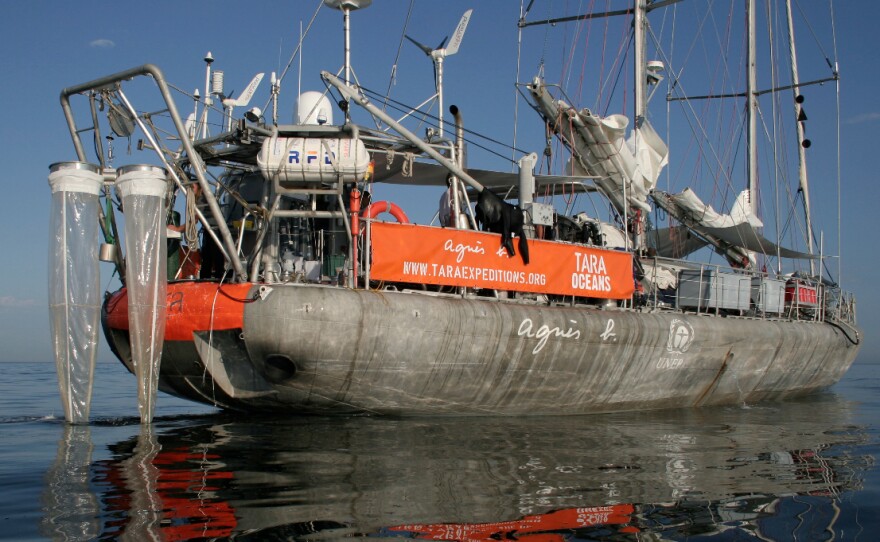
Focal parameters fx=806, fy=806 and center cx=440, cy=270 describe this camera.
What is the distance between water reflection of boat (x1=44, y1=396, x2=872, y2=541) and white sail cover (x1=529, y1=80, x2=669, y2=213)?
360 inches

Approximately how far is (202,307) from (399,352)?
3242mm

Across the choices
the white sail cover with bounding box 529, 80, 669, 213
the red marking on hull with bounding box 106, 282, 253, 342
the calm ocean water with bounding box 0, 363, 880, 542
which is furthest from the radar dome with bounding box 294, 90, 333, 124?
the white sail cover with bounding box 529, 80, 669, 213

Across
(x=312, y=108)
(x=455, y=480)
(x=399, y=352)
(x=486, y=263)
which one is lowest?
(x=455, y=480)

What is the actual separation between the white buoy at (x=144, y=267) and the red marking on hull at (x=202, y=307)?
0.43m

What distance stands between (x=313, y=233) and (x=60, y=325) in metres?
4.79

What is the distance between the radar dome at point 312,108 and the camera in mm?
15492

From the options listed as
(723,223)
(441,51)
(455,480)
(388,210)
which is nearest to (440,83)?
(441,51)

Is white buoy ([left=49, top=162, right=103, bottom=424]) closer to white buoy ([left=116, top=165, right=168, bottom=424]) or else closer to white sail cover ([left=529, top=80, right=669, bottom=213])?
white buoy ([left=116, top=165, right=168, bottom=424])

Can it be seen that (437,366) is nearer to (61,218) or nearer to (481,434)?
(481,434)

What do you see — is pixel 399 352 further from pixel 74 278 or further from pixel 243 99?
pixel 243 99

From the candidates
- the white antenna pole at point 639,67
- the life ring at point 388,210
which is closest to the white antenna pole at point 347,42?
the life ring at point 388,210

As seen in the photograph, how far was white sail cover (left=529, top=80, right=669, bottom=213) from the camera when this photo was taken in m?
20.7

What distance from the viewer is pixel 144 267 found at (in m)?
12.6

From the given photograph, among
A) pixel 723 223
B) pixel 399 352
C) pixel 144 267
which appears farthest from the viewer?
pixel 723 223
